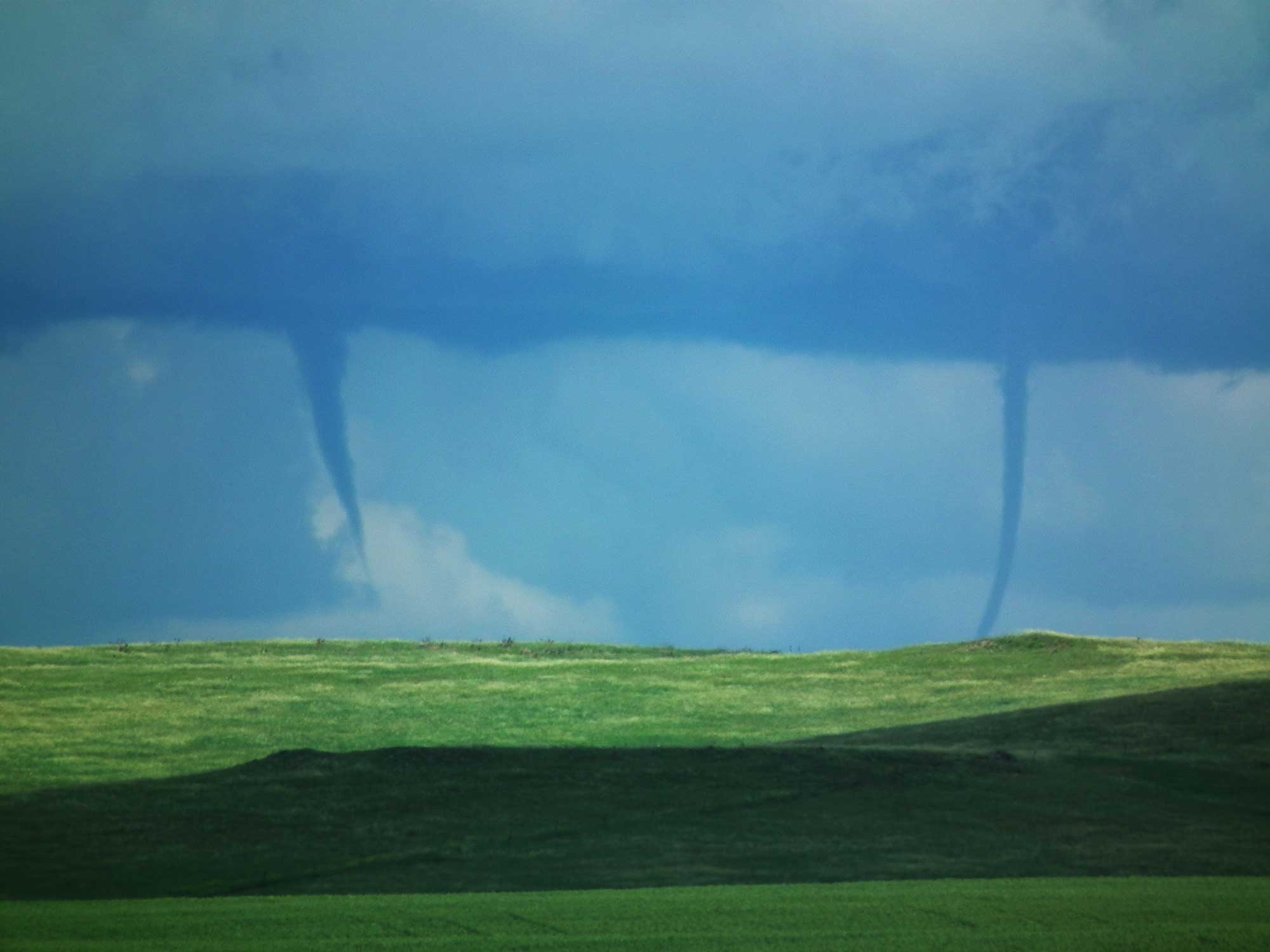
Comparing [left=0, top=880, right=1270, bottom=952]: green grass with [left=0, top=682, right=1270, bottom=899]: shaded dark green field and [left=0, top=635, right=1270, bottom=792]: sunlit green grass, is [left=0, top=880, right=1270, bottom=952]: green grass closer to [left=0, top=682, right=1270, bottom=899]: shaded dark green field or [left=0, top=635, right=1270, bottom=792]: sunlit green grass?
[left=0, top=682, right=1270, bottom=899]: shaded dark green field

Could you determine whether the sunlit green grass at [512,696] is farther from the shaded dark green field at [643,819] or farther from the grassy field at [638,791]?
the shaded dark green field at [643,819]

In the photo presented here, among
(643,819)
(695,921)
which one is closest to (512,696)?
(643,819)

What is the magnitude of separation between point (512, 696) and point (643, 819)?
24212mm

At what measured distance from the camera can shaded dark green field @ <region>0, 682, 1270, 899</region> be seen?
25125 mm

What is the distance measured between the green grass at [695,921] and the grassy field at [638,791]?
0.15m

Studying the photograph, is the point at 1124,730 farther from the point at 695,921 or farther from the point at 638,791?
the point at 695,921

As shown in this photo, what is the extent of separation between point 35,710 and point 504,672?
61.4 ft

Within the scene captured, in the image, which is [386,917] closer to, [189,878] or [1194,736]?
[189,878]

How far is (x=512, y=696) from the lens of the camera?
5319cm

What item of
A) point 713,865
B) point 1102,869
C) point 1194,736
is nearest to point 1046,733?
point 1194,736

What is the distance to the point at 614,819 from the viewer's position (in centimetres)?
2948

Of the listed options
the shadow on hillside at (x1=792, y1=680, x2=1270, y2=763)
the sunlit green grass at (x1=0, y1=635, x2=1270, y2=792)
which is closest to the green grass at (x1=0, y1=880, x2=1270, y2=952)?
the shadow on hillside at (x1=792, y1=680, x2=1270, y2=763)

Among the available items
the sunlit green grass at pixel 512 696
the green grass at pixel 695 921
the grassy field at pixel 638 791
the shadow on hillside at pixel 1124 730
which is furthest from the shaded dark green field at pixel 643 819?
the sunlit green grass at pixel 512 696

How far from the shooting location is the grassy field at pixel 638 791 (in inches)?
933
